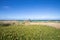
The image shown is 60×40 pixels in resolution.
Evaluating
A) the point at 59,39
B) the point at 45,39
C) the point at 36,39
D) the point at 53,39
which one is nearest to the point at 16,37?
the point at 36,39

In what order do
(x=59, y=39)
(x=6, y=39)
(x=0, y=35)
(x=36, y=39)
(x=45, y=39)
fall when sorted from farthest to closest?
(x=59, y=39), (x=45, y=39), (x=36, y=39), (x=0, y=35), (x=6, y=39)

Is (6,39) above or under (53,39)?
above

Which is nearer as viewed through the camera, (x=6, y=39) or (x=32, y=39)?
(x=6, y=39)

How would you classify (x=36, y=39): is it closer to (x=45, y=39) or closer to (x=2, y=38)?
(x=45, y=39)

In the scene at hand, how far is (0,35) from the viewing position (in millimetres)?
3469

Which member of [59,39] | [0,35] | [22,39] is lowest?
[59,39]

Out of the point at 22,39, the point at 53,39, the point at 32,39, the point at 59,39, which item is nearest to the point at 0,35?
the point at 22,39

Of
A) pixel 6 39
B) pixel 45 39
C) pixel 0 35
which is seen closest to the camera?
pixel 6 39

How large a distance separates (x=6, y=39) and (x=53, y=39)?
2.33 m

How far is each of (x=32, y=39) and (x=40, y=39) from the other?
440mm

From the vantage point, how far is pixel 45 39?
407 cm

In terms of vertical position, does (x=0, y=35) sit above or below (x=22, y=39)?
above

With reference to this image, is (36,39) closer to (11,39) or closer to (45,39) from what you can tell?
(45,39)

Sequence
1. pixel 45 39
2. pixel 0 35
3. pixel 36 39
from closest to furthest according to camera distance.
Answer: pixel 0 35 → pixel 36 39 → pixel 45 39
